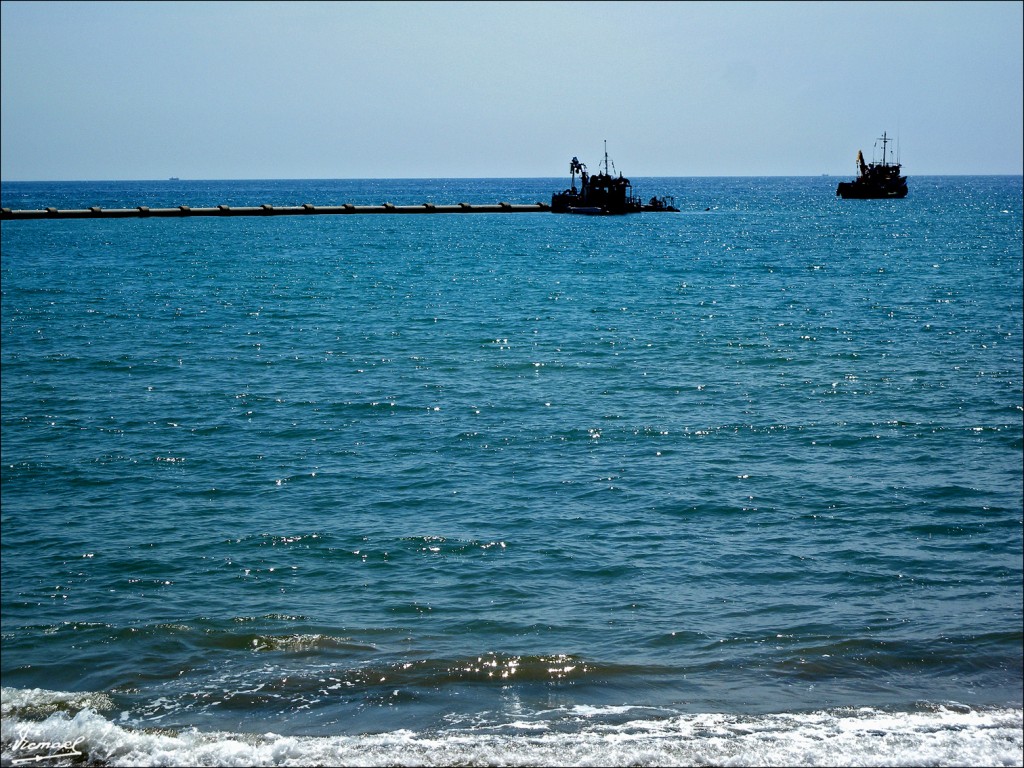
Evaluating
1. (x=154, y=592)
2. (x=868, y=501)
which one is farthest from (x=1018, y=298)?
(x=154, y=592)

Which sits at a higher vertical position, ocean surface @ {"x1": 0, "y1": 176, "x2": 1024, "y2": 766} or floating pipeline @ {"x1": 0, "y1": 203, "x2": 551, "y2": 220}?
floating pipeline @ {"x1": 0, "y1": 203, "x2": 551, "y2": 220}

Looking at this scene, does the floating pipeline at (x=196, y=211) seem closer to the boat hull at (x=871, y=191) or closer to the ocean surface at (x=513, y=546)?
the boat hull at (x=871, y=191)

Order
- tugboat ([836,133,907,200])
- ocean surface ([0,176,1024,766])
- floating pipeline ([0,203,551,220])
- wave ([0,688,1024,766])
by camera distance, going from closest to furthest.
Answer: wave ([0,688,1024,766]), ocean surface ([0,176,1024,766]), floating pipeline ([0,203,551,220]), tugboat ([836,133,907,200])

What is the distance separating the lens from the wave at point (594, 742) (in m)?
8.78

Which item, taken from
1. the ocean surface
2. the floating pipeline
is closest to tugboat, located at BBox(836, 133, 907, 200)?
the floating pipeline

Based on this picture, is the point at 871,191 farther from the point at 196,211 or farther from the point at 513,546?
the point at 513,546

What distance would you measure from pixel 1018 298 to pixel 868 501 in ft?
112

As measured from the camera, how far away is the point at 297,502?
16.4 metres

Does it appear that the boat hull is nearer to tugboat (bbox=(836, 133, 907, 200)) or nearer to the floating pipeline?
tugboat (bbox=(836, 133, 907, 200))

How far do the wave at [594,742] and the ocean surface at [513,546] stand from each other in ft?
0.11

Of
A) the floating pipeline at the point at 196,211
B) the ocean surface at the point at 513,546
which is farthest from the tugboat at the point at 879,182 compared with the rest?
the ocean surface at the point at 513,546

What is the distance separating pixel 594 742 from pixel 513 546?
209 inches

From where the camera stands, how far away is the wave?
878cm

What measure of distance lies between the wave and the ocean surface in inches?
1.4
